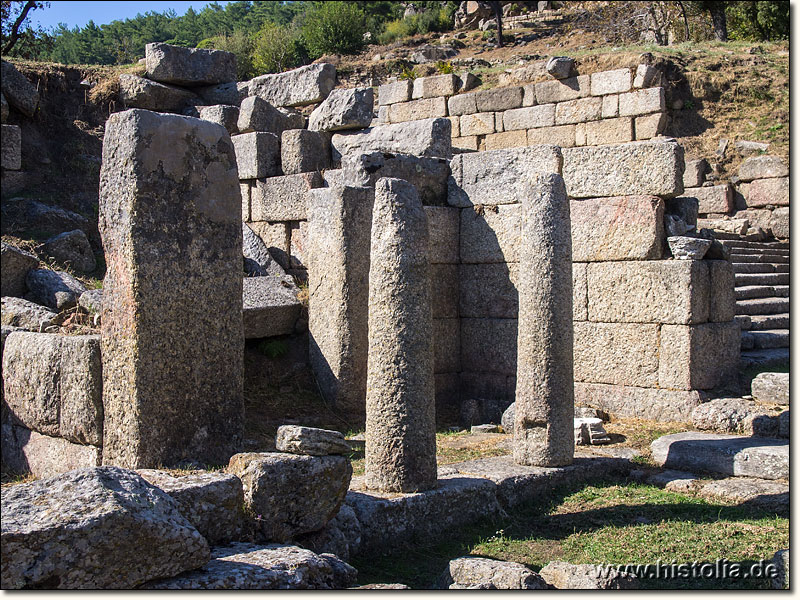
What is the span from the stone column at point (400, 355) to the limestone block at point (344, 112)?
19.8ft

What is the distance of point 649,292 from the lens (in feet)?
29.1

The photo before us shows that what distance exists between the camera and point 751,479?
277 inches

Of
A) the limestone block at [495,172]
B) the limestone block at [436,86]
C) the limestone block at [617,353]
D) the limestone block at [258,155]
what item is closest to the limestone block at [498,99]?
the limestone block at [436,86]

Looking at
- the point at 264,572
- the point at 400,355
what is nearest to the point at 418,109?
the point at 400,355

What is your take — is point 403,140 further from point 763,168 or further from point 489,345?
point 763,168

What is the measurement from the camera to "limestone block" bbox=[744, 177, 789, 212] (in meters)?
18.1

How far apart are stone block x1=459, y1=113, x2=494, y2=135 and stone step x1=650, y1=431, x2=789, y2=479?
14.0 metres

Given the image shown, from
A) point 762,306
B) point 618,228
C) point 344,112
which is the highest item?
point 344,112

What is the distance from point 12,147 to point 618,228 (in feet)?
24.6

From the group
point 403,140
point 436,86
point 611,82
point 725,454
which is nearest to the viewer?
point 725,454

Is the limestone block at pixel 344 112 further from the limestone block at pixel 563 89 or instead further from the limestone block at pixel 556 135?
the limestone block at pixel 563 89

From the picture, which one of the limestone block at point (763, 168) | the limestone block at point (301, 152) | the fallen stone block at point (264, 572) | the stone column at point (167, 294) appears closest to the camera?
the fallen stone block at point (264, 572)

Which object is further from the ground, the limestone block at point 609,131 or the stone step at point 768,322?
the limestone block at point 609,131

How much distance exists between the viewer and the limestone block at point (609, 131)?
19.1 m
